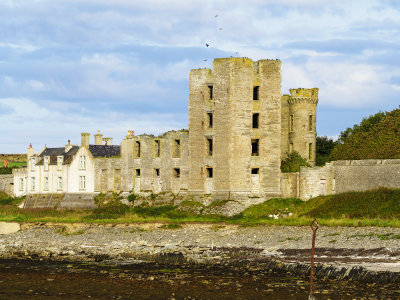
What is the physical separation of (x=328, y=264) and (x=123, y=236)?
1667 cm

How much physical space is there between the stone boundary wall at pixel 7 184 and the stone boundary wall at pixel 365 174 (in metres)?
38.6

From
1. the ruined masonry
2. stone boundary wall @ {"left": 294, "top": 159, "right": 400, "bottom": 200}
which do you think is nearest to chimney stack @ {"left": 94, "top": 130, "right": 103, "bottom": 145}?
the ruined masonry

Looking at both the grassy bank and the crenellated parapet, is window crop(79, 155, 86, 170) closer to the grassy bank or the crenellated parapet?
the grassy bank

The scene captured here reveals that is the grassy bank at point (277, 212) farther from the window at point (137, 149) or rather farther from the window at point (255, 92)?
the window at point (255, 92)

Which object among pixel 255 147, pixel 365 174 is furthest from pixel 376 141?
pixel 255 147

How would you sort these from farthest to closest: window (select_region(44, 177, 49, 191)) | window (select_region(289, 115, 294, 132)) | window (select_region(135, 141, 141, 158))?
window (select_region(44, 177, 49, 191)) → window (select_region(135, 141, 141, 158)) → window (select_region(289, 115, 294, 132))

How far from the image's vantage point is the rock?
152 feet

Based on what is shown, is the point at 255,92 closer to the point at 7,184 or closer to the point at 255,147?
the point at 255,147

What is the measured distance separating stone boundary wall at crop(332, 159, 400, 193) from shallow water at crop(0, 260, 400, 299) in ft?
56.1

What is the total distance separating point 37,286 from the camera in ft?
81.6

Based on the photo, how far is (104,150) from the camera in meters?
61.9

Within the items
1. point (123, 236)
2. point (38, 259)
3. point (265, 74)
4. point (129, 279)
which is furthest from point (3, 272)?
point (265, 74)

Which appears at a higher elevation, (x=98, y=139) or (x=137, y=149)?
(x=98, y=139)

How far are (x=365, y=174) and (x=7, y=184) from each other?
42283 mm
